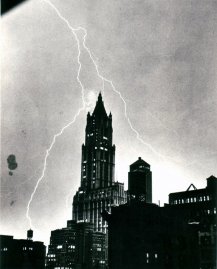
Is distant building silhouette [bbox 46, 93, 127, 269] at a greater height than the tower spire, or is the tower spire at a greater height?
the tower spire

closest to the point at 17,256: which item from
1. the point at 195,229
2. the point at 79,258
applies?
the point at 79,258

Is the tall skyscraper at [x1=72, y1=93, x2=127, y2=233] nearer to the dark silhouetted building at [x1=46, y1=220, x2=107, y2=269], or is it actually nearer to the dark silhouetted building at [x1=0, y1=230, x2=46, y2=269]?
the dark silhouetted building at [x1=46, y1=220, x2=107, y2=269]

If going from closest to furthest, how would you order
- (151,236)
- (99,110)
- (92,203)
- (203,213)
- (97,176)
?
(151,236) < (203,213) < (92,203) < (97,176) < (99,110)

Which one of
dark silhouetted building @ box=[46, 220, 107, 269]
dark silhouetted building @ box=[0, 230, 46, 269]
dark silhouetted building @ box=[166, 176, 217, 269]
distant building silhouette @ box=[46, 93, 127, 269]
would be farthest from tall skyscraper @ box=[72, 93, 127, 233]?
dark silhouetted building @ box=[166, 176, 217, 269]

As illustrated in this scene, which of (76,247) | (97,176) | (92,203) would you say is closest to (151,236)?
A: (76,247)

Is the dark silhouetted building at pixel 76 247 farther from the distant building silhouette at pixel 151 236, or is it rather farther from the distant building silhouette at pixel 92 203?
the distant building silhouette at pixel 151 236

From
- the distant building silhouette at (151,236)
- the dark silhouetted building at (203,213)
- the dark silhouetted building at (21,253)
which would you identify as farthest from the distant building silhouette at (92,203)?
the distant building silhouette at (151,236)

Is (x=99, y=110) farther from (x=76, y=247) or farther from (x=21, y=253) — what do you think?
(x=21, y=253)
